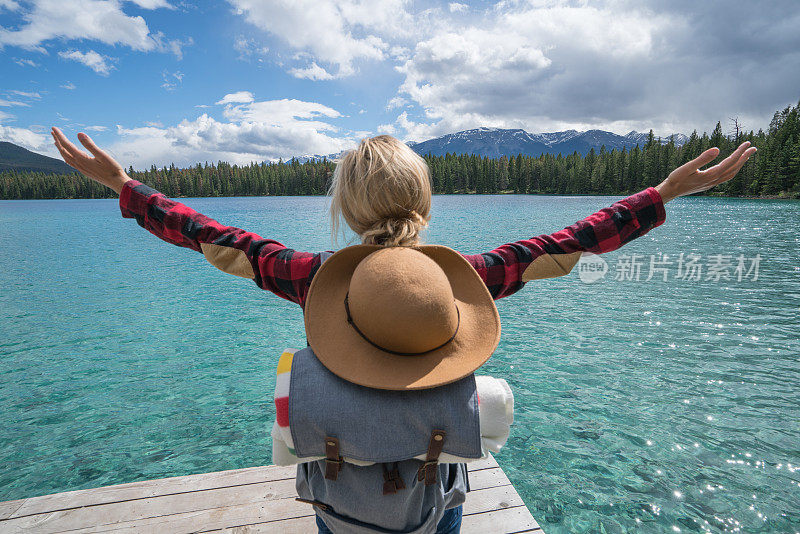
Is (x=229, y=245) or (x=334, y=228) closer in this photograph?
(x=334, y=228)

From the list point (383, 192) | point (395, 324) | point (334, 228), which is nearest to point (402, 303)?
point (395, 324)

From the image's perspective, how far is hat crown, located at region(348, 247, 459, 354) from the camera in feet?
3.55

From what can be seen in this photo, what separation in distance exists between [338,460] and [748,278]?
19.1m

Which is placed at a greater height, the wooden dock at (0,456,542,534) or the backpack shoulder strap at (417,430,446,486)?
the backpack shoulder strap at (417,430,446,486)

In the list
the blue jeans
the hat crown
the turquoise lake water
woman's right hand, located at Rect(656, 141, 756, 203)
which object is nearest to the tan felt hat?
the hat crown

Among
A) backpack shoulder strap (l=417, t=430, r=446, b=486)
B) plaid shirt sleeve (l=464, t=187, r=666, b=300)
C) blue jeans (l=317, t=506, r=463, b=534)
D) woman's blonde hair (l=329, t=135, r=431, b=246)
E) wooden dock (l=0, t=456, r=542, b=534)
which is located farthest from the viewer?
wooden dock (l=0, t=456, r=542, b=534)

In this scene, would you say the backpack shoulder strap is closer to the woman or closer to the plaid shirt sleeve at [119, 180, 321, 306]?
the woman

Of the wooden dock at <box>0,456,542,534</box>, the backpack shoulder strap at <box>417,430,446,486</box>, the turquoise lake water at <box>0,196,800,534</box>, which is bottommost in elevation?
the turquoise lake water at <box>0,196,800,534</box>

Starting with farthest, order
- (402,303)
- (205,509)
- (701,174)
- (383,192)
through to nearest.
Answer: (205,509) → (701,174) → (383,192) → (402,303)

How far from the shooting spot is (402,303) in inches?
42.3

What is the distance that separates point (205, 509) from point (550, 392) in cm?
587

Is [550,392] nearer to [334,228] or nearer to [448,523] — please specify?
[448,523]

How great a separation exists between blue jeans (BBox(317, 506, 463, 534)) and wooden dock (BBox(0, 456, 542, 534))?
143cm

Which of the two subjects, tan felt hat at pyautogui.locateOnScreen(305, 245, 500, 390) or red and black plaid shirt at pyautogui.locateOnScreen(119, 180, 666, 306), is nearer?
tan felt hat at pyautogui.locateOnScreen(305, 245, 500, 390)
